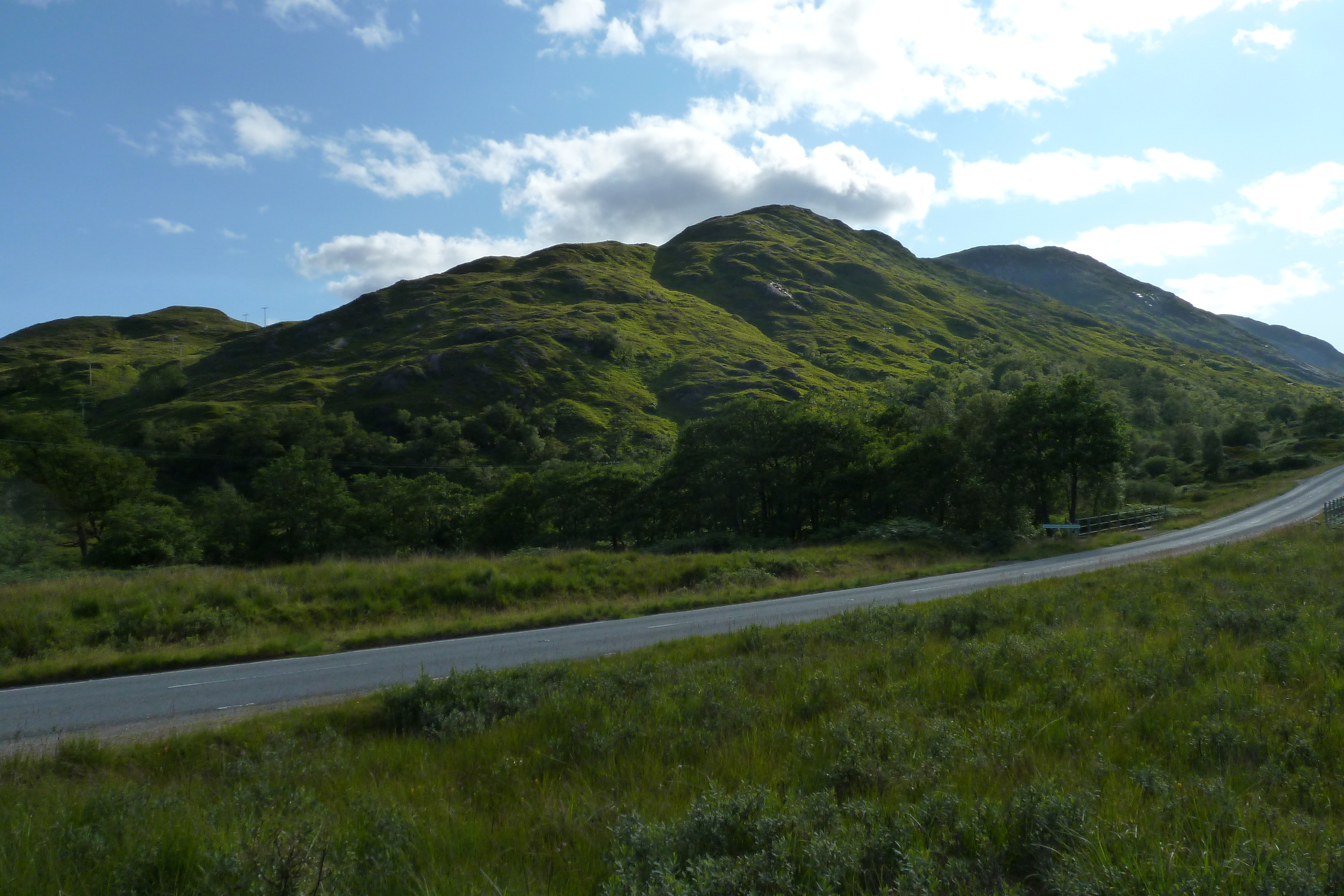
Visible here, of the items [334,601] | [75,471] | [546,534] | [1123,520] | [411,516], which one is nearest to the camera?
[334,601]

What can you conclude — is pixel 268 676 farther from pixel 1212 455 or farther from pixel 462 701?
pixel 1212 455

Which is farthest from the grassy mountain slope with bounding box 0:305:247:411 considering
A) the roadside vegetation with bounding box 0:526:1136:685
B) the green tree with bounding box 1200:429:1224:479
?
the green tree with bounding box 1200:429:1224:479

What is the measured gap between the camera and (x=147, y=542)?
138ft

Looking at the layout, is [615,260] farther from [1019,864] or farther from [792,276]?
[1019,864]

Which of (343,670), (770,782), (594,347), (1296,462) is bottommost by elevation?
(1296,462)

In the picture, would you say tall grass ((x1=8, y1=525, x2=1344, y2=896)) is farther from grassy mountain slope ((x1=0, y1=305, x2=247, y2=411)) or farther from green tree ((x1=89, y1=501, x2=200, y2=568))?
grassy mountain slope ((x1=0, y1=305, x2=247, y2=411))

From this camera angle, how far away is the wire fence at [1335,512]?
30.7m

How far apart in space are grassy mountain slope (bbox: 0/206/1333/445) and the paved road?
65478mm

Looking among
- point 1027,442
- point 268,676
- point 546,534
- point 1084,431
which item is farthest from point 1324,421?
point 268,676

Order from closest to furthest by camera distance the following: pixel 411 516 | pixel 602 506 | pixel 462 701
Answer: pixel 462 701 → pixel 602 506 → pixel 411 516

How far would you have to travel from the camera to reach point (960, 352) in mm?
145000

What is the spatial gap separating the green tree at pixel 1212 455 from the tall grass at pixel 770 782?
8731 cm

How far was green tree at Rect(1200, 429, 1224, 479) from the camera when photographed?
7912 cm

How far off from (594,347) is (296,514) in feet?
267
